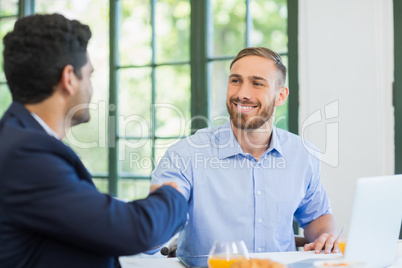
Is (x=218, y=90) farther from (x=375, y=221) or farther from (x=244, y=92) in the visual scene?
(x=375, y=221)

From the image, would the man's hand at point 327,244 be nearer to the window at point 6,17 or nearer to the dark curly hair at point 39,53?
the dark curly hair at point 39,53

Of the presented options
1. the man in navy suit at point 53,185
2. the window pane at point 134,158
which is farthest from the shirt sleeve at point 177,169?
the window pane at point 134,158

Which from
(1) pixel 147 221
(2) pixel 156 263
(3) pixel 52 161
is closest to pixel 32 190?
(3) pixel 52 161

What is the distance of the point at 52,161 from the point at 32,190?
8 centimetres

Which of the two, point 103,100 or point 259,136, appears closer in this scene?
point 259,136

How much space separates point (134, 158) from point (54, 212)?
275 cm

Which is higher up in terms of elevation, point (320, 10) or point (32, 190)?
point (320, 10)

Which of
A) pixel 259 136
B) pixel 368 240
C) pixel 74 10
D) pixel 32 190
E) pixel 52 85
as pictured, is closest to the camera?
pixel 32 190

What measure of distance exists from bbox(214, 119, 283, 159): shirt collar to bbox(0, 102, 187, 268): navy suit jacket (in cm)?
92

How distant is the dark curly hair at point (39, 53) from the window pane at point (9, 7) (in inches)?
127

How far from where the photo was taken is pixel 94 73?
4215 mm

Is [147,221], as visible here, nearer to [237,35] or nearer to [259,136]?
[259,136]

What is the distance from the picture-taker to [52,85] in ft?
4.10

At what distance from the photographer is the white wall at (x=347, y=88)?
9.57 ft
